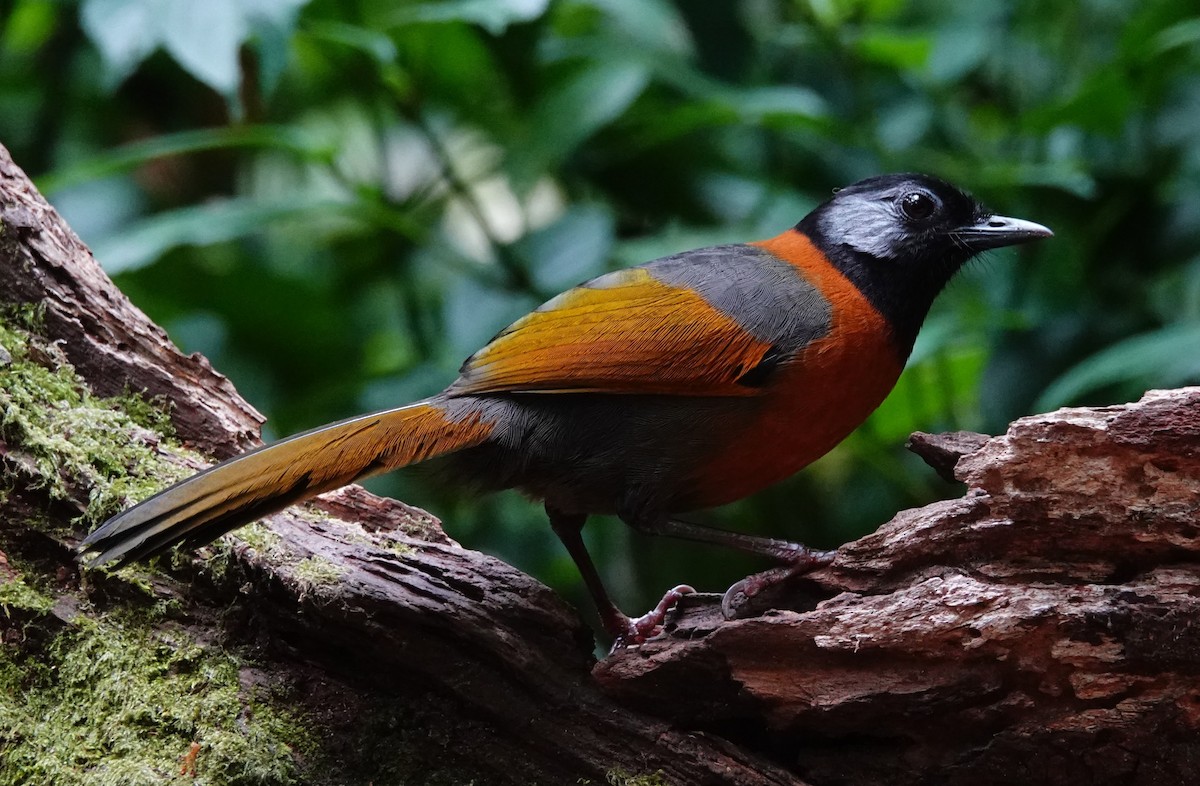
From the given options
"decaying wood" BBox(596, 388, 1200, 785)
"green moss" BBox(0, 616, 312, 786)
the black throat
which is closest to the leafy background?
the black throat

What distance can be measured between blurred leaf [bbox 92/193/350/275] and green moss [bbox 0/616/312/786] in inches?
65.6

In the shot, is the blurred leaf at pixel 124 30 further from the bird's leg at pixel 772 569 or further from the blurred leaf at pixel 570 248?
the bird's leg at pixel 772 569

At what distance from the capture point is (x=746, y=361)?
2.76 meters

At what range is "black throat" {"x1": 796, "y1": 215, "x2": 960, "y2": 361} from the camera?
9.80 feet

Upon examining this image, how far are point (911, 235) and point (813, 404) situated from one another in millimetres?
723

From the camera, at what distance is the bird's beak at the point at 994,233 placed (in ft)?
10.3

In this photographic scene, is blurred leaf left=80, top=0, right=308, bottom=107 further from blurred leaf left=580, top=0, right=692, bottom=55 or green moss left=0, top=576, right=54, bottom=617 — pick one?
green moss left=0, top=576, right=54, bottom=617

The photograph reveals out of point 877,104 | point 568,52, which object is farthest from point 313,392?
point 877,104

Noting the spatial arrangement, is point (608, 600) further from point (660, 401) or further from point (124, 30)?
point (124, 30)

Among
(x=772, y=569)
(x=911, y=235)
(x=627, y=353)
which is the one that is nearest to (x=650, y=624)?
(x=772, y=569)

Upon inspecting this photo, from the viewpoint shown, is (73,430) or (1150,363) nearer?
(73,430)

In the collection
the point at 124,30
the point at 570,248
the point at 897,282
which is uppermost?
the point at 124,30

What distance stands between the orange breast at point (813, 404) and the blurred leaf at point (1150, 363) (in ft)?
2.95

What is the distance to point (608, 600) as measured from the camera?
2.85 meters
